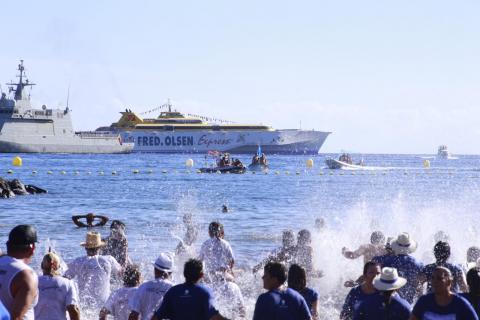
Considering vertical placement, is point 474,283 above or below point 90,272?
above

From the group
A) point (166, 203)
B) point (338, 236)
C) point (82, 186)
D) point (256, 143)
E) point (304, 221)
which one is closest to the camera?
point (338, 236)

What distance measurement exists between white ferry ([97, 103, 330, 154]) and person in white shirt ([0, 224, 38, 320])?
6026 inches

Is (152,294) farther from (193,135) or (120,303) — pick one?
(193,135)

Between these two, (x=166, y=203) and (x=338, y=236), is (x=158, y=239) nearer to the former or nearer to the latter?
(x=338, y=236)

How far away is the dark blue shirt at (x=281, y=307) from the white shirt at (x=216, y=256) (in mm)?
4181

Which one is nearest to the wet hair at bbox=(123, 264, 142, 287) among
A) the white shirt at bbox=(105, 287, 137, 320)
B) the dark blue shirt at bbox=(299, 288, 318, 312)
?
the white shirt at bbox=(105, 287, 137, 320)

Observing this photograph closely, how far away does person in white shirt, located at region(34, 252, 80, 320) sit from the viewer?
784cm

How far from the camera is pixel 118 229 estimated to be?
11.5 meters

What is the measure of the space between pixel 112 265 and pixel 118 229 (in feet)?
4.88

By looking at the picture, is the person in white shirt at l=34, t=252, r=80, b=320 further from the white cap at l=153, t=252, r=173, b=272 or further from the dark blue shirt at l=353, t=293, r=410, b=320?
the dark blue shirt at l=353, t=293, r=410, b=320

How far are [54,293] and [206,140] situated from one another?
6053 inches

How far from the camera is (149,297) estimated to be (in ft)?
27.3

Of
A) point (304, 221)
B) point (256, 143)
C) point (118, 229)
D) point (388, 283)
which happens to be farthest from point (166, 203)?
point (256, 143)

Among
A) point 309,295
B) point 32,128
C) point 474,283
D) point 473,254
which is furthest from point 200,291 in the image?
point 32,128
